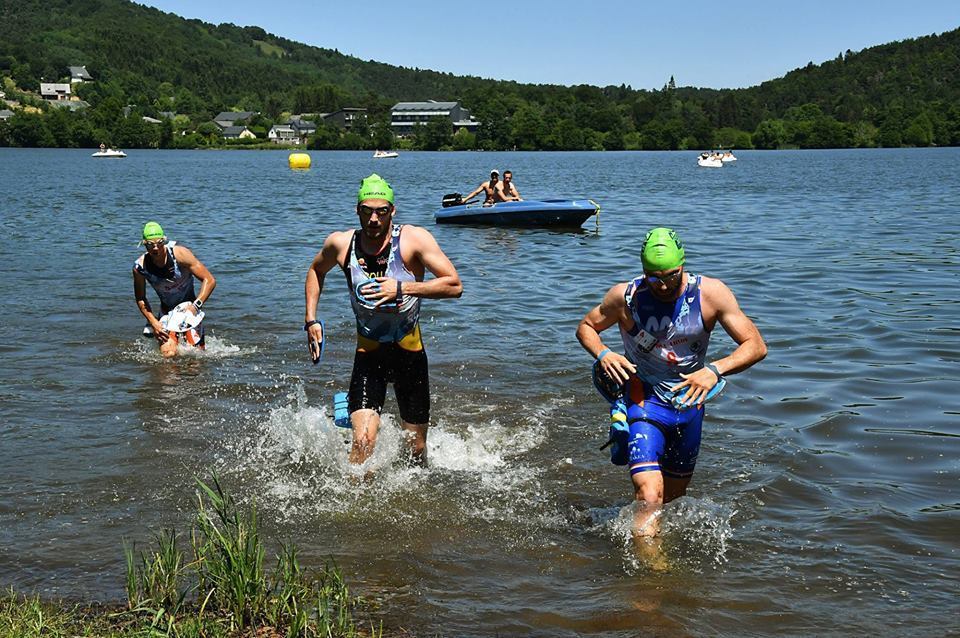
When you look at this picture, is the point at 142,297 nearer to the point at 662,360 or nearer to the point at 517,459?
the point at 517,459

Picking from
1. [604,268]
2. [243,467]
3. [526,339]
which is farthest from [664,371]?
[604,268]

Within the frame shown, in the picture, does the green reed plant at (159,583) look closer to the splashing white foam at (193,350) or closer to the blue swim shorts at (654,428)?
the blue swim shorts at (654,428)

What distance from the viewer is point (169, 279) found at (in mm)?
10922

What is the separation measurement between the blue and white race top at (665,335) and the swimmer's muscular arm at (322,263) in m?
1.89

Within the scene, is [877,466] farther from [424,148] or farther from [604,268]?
[424,148]

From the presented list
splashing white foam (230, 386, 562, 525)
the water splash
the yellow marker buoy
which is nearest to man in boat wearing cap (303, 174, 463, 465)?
splashing white foam (230, 386, 562, 525)

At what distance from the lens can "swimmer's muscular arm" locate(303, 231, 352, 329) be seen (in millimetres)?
6434

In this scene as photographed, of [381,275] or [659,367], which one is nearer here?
[659,367]

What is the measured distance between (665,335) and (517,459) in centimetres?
279

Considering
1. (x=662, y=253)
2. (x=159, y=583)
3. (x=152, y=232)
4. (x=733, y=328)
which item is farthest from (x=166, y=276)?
(x=733, y=328)

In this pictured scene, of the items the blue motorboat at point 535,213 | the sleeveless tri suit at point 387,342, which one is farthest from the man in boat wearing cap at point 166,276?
the blue motorboat at point 535,213

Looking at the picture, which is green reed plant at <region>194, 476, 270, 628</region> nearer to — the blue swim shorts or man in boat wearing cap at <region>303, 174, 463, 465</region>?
man in boat wearing cap at <region>303, 174, 463, 465</region>

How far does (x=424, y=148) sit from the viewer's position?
174375 mm

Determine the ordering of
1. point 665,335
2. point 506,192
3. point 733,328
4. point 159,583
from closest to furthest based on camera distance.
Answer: point 159,583 → point 733,328 → point 665,335 → point 506,192
